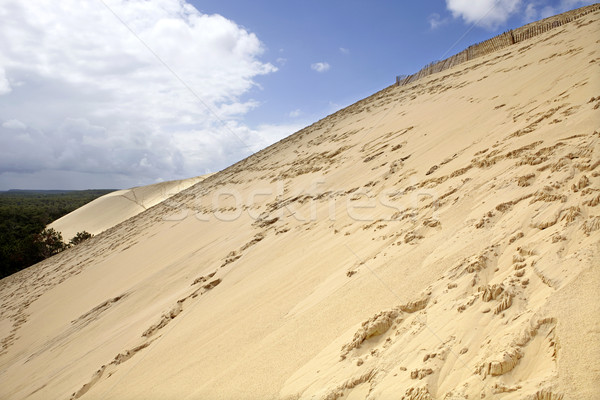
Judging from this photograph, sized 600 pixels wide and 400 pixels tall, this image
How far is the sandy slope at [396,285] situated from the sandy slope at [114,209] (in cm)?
2270

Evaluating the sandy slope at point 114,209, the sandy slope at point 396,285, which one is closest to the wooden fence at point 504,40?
the sandy slope at point 396,285

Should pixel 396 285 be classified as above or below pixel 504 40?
below

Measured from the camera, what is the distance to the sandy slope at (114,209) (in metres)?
28.9

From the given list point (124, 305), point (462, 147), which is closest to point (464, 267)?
point (462, 147)

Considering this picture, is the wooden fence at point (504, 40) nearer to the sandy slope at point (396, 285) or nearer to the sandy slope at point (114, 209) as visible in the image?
the sandy slope at point (396, 285)

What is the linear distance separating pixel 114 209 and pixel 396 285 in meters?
33.2

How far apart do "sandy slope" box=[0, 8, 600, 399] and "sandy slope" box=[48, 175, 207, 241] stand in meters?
22.7

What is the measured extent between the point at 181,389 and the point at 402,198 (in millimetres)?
3021

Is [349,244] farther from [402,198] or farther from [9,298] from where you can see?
[9,298]

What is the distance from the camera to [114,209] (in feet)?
103

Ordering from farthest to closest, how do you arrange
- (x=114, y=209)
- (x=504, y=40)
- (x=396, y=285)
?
(x=114, y=209), (x=504, y=40), (x=396, y=285)

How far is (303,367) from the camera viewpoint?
2.22m

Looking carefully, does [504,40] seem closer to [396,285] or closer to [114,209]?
[396,285]

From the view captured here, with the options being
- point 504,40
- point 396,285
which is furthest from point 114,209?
point 396,285
